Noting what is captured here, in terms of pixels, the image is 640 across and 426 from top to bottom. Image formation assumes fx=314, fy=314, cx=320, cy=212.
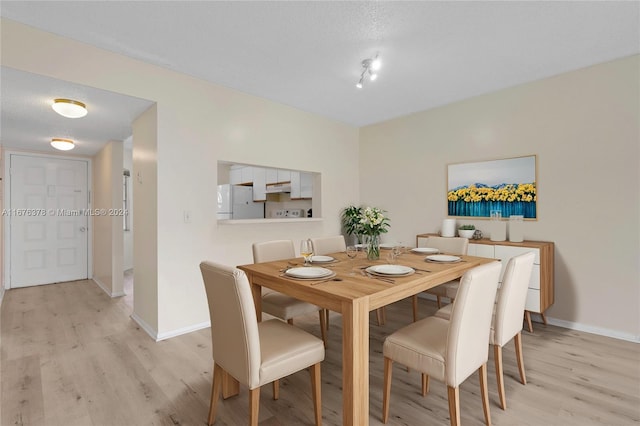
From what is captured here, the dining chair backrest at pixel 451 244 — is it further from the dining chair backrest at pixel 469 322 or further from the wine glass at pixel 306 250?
the wine glass at pixel 306 250

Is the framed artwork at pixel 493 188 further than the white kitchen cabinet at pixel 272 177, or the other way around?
the white kitchen cabinet at pixel 272 177

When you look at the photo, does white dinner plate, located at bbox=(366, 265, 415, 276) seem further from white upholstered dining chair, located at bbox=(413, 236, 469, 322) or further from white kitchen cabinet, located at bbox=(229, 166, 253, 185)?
white kitchen cabinet, located at bbox=(229, 166, 253, 185)

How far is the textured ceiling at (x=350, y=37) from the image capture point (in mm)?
2045

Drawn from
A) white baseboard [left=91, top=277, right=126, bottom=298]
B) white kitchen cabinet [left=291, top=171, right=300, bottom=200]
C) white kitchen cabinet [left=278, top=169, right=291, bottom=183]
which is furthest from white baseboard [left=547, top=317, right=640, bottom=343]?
white baseboard [left=91, top=277, right=126, bottom=298]

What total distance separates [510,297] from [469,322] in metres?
0.51

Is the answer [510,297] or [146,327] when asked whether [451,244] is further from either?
[146,327]

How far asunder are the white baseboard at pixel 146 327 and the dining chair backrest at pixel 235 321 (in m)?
1.65

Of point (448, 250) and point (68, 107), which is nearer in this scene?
point (68, 107)

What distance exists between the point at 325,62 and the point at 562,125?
2374 millimetres

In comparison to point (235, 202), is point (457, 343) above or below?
below

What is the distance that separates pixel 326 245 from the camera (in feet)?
9.91

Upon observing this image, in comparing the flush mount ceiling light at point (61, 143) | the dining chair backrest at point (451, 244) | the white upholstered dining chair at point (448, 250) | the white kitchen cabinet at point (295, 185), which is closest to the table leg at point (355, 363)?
the white upholstered dining chair at point (448, 250)

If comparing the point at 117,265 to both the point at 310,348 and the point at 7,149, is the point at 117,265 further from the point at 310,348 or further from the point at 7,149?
the point at 310,348

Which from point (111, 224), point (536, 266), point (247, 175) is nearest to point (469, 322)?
point (536, 266)
